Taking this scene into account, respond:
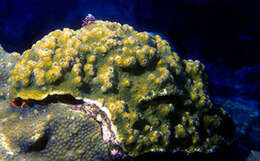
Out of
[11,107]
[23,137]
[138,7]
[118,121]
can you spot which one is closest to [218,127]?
[118,121]

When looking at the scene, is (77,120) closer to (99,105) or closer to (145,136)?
(99,105)

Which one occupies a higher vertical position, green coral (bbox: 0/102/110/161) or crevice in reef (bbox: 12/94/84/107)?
crevice in reef (bbox: 12/94/84/107)

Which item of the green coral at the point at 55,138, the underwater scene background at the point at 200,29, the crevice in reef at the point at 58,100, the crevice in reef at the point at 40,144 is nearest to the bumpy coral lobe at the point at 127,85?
the crevice in reef at the point at 58,100

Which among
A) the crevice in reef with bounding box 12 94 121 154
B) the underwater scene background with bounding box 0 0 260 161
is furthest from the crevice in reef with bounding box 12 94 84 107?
the underwater scene background with bounding box 0 0 260 161

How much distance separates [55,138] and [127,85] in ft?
3.66

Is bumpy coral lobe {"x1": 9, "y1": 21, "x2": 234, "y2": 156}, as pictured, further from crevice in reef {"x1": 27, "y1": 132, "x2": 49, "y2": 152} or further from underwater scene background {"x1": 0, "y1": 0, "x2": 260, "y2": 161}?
underwater scene background {"x1": 0, "y1": 0, "x2": 260, "y2": 161}

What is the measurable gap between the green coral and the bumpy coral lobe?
0.26 meters

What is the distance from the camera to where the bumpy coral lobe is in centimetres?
220

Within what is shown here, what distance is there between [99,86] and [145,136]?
0.86m

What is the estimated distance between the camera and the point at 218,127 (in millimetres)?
2904

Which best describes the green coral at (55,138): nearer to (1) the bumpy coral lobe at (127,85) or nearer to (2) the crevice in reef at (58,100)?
(2) the crevice in reef at (58,100)

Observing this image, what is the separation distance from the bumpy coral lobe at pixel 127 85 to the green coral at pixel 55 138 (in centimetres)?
26

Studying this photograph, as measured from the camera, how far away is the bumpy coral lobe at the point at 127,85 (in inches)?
86.6

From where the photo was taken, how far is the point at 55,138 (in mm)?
2195
